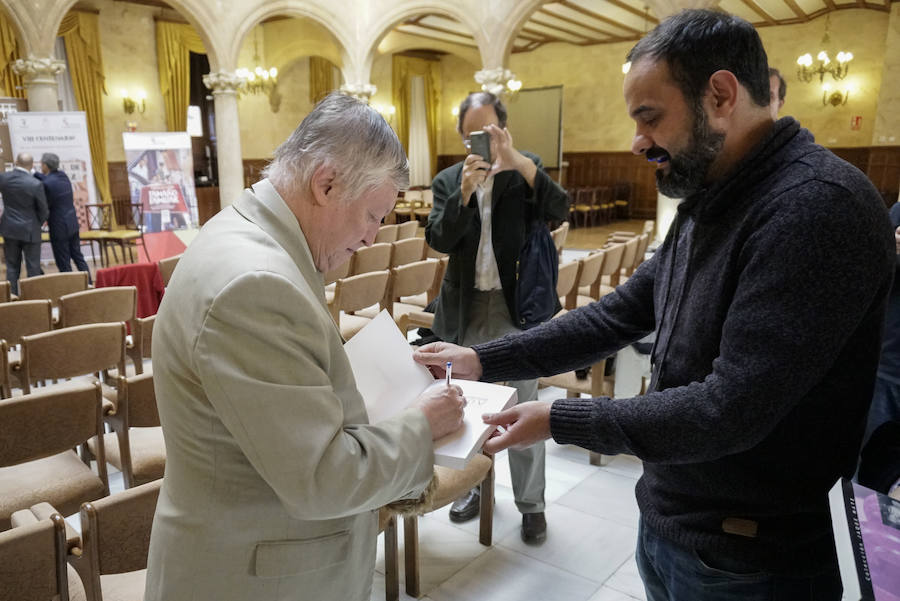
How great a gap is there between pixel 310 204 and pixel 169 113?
13.5 m

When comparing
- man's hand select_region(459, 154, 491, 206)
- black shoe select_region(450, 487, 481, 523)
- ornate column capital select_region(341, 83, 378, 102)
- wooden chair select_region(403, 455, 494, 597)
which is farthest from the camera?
ornate column capital select_region(341, 83, 378, 102)

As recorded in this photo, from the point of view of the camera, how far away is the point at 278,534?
98 centimetres

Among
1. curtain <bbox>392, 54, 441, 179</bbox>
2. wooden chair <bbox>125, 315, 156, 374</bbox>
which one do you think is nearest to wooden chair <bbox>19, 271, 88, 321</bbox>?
wooden chair <bbox>125, 315, 156, 374</bbox>

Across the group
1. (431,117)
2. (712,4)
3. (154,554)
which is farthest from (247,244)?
(431,117)

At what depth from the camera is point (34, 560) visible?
1409 mm

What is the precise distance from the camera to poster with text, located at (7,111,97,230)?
26.2 feet

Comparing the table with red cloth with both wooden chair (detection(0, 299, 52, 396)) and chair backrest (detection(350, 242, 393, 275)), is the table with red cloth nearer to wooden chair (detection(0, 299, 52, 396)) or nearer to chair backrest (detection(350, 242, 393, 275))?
wooden chair (detection(0, 299, 52, 396))

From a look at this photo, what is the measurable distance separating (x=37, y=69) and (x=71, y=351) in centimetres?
744

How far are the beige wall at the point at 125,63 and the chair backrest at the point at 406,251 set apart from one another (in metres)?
8.85

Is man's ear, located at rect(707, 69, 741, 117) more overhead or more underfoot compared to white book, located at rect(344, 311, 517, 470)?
more overhead

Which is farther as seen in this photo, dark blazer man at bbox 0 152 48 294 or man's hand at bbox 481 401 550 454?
dark blazer man at bbox 0 152 48 294

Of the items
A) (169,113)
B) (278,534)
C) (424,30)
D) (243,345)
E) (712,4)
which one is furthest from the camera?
(424,30)

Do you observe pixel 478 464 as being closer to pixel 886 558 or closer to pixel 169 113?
pixel 886 558

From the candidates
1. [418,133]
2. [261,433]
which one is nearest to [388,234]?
[261,433]
